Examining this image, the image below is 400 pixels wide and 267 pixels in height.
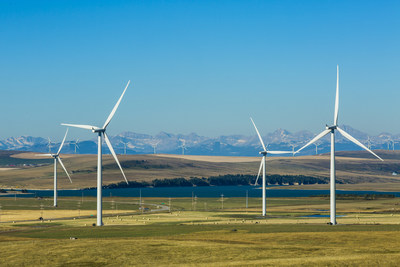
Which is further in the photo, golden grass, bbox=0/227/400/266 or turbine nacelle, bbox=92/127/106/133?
turbine nacelle, bbox=92/127/106/133

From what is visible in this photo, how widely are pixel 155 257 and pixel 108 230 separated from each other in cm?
4598

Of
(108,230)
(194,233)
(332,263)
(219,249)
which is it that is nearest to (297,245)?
(219,249)

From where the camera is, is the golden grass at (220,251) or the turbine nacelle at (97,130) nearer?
the golden grass at (220,251)

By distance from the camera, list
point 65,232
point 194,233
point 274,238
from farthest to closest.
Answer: point 65,232 → point 194,233 → point 274,238

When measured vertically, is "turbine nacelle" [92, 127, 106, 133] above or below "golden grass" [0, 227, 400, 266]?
above

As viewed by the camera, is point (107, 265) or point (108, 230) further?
point (108, 230)

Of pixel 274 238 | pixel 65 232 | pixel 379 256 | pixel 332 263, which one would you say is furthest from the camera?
pixel 65 232

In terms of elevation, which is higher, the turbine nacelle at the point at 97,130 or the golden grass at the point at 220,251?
the turbine nacelle at the point at 97,130

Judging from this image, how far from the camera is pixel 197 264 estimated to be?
6631 cm

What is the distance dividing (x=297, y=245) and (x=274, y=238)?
9.96 meters

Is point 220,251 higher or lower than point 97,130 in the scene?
lower

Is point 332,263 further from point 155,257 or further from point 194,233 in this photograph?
point 194,233

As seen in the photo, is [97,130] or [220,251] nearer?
[220,251]

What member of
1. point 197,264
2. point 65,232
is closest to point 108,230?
point 65,232
